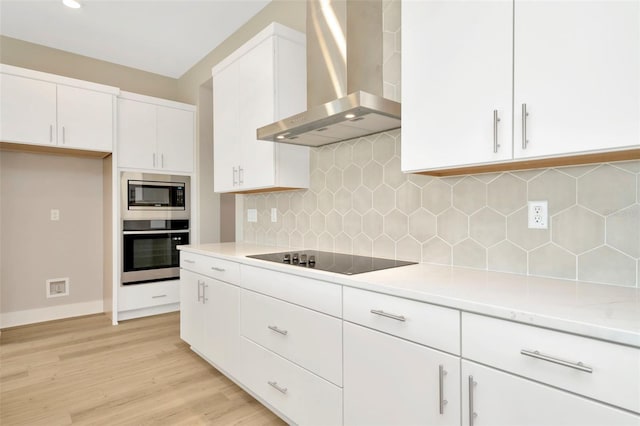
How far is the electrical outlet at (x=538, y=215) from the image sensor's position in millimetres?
1417

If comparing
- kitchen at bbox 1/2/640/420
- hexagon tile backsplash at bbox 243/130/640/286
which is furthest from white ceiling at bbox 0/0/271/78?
hexagon tile backsplash at bbox 243/130/640/286

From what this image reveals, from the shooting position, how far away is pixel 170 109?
3947 mm

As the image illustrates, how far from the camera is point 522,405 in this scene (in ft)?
3.12

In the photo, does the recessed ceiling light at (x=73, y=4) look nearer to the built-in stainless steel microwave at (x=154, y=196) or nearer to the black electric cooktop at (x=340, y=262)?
the built-in stainless steel microwave at (x=154, y=196)

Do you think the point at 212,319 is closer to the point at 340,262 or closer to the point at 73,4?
the point at 340,262

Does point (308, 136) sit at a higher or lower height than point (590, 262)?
higher

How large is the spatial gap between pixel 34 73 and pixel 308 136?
2765 mm

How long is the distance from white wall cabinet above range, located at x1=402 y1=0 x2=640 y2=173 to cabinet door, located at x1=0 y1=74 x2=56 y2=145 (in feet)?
10.8

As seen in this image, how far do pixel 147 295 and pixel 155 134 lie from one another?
1.74 m

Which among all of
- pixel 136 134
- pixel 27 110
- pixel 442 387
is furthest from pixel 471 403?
pixel 27 110

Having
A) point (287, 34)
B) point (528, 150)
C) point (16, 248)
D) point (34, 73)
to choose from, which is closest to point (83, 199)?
point (16, 248)

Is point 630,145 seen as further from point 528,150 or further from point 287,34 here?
point 287,34

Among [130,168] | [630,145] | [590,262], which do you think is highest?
[130,168]

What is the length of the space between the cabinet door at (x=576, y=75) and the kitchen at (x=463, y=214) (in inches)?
12.9
